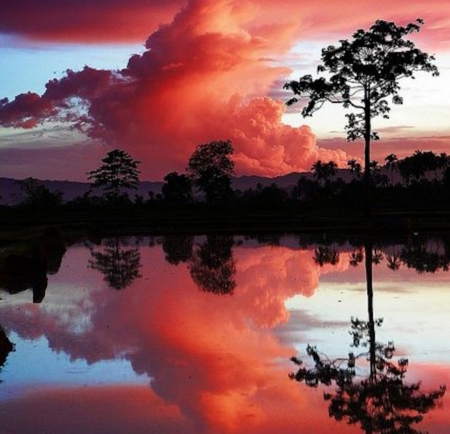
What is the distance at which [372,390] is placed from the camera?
10.6 meters

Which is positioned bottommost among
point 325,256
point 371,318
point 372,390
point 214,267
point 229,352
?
point 372,390

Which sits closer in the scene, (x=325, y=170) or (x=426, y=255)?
(x=426, y=255)

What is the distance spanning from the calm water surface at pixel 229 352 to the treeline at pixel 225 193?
158 feet

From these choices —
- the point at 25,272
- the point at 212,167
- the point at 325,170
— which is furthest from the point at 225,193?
the point at 25,272

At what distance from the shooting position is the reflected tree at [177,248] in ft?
100

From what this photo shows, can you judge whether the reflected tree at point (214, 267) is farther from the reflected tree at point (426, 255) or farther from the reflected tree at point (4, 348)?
the reflected tree at point (4, 348)

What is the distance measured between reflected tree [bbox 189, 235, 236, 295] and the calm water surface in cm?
11

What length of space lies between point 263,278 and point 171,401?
527 inches

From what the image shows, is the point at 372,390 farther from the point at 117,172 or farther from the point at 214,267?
the point at 117,172

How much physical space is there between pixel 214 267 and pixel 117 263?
4.48 metres

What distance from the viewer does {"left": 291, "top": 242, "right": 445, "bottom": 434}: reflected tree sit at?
9.27 meters

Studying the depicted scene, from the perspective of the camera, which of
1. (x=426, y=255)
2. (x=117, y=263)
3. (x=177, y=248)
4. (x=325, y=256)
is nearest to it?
(x=117, y=263)

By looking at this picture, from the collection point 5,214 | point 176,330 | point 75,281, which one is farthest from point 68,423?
point 5,214

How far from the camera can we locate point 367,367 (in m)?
12.0
